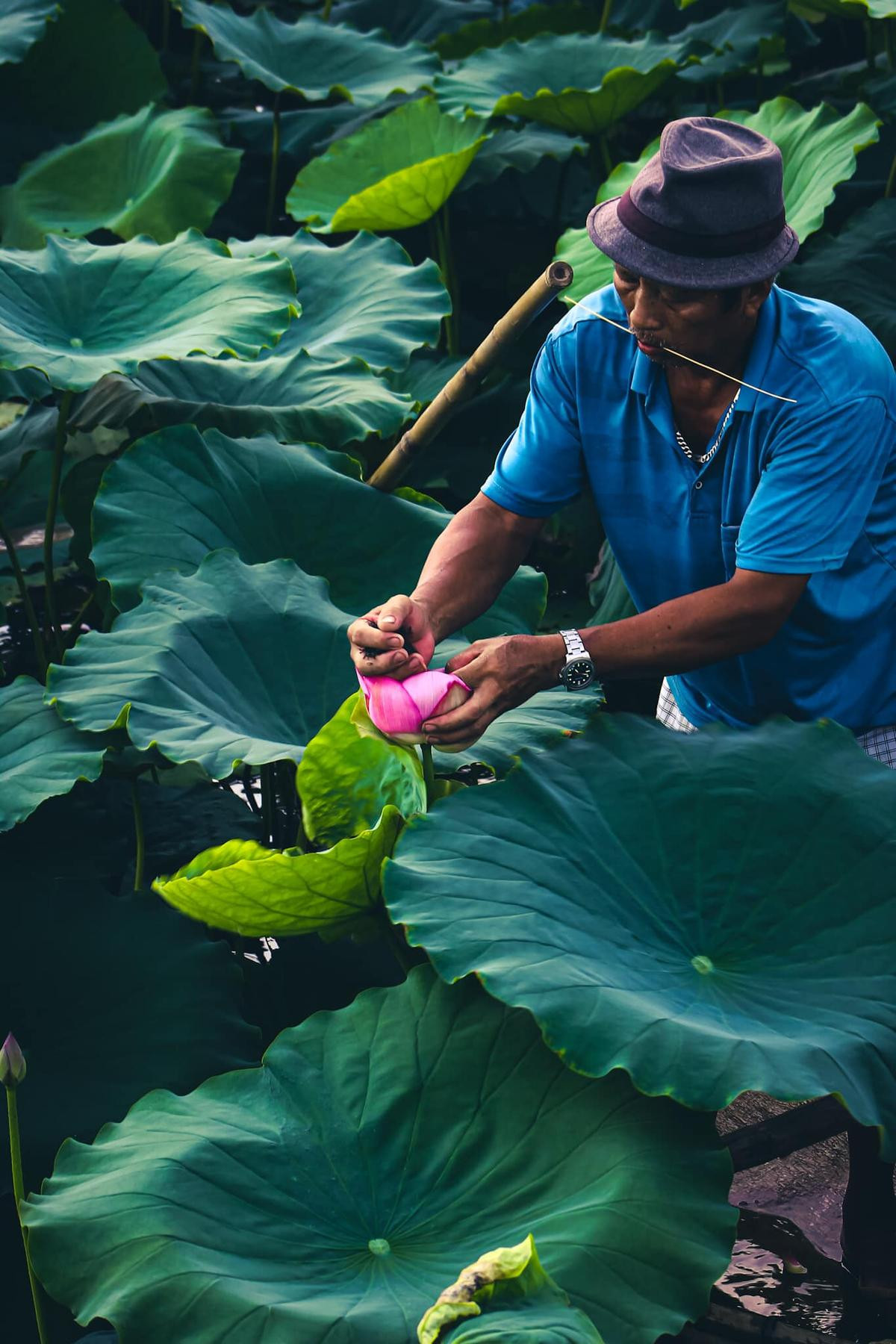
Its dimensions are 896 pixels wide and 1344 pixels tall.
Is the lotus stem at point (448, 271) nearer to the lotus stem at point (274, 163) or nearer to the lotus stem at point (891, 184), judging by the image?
the lotus stem at point (274, 163)

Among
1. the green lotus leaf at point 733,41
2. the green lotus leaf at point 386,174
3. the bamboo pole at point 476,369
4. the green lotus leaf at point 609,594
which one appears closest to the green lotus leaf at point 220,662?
the bamboo pole at point 476,369

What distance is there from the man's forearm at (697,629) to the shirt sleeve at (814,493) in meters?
0.03

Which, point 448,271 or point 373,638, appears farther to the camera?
point 448,271

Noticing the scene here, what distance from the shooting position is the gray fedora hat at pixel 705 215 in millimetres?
1451

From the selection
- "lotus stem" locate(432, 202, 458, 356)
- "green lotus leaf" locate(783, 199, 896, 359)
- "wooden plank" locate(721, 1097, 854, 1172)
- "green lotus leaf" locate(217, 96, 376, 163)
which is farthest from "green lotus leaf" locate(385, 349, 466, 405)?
"wooden plank" locate(721, 1097, 854, 1172)

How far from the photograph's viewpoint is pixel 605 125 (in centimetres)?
339

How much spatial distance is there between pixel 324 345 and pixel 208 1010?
52.8 inches

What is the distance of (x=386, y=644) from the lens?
154 centimetres

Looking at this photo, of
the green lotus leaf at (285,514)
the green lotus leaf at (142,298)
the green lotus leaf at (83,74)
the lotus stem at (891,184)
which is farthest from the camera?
the green lotus leaf at (83,74)

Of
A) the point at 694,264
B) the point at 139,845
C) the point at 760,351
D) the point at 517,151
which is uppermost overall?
the point at 694,264

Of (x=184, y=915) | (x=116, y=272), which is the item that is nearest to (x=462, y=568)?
(x=184, y=915)

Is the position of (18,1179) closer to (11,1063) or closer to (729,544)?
(11,1063)

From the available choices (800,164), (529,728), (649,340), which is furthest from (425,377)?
(649,340)

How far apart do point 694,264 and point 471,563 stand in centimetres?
52
